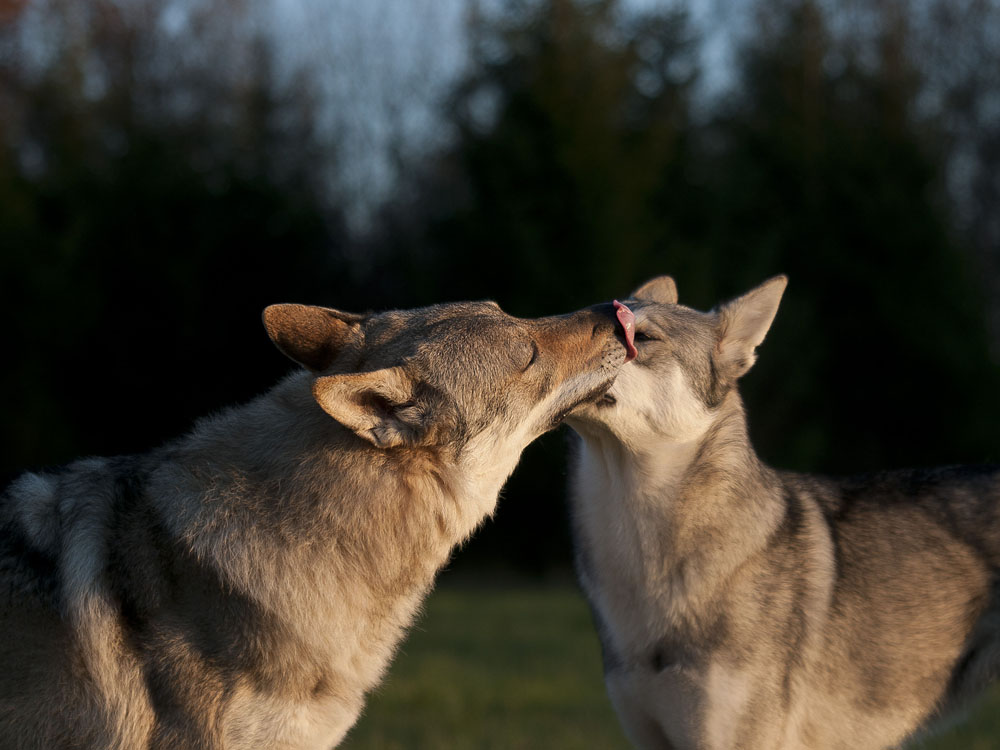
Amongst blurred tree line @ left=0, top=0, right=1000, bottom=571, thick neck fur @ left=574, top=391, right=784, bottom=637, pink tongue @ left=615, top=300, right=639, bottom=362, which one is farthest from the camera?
blurred tree line @ left=0, top=0, right=1000, bottom=571

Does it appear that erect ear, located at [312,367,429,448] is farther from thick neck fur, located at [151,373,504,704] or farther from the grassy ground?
the grassy ground

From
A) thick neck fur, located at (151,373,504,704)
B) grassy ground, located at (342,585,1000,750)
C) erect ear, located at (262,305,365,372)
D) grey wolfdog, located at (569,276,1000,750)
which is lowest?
grassy ground, located at (342,585,1000,750)

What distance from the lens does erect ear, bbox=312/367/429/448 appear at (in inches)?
127

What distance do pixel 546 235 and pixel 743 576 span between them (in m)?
12.5

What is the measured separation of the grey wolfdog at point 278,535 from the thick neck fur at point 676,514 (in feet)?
2.55

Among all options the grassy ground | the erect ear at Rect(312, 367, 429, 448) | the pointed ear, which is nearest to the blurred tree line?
the grassy ground

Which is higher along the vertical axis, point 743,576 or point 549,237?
point 743,576

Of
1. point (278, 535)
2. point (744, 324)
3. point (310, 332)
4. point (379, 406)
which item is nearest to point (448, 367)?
point (379, 406)

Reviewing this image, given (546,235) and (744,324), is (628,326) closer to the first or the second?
(744,324)

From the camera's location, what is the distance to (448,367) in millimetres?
3572

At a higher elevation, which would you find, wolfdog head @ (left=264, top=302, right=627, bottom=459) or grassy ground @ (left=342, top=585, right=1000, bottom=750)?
wolfdog head @ (left=264, top=302, right=627, bottom=459)

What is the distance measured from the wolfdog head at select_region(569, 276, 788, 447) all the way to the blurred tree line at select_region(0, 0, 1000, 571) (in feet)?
32.1

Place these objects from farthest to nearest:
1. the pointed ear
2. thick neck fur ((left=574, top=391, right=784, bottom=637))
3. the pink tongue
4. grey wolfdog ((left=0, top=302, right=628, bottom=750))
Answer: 1. the pointed ear
2. thick neck fur ((left=574, top=391, right=784, bottom=637))
3. the pink tongue
4. grey wolfdog ((left=0, top=302, right=628, bottom=750))

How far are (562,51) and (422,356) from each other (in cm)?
1370
